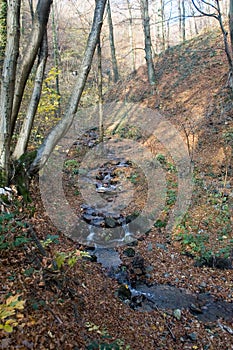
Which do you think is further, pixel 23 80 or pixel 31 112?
pixel 31 112

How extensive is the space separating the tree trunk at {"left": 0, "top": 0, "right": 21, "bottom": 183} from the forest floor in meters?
1.06

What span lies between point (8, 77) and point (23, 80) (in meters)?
0.77

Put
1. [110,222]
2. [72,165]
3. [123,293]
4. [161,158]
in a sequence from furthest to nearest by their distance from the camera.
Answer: [72,165] < [161,158] < [110,222] < [123,293]

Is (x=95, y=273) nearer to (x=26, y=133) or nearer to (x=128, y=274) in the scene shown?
(x=128, y=274)

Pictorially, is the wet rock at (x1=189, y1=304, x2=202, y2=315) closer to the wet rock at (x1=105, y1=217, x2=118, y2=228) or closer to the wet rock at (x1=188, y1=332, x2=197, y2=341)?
the wet rock at (x1=188, y1=332, x2=197, y2=341)

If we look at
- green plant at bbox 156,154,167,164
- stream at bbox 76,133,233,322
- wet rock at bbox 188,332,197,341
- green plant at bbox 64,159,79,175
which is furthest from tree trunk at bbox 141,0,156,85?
wet rock at bbox 188,332,197,341

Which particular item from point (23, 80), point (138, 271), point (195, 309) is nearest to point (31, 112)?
point (23, 80)

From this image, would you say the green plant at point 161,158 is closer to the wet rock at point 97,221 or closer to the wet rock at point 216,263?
the wet rock at point 97,221

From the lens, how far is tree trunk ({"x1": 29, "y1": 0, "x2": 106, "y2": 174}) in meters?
6.18

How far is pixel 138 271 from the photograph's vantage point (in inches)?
237

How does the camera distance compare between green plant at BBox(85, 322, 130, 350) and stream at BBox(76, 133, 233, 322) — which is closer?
green plant at BBox(85, 322, 130, 350)

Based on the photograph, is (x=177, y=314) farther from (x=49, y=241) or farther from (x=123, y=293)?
(x=49, y=241)

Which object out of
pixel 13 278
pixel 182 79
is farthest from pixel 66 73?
pixel 13 278

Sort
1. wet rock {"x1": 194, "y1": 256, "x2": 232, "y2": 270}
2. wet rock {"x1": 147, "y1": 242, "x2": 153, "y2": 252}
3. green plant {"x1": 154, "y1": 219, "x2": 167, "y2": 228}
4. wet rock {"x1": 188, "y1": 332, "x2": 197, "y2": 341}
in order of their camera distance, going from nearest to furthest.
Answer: wet rock {"x1": 188, "y1": 332, "x2": 197, "y2": 341}, wet rock {"x1": 194, "y1": 256, "x2": 232, "y2": 270}, wet rock {"x1": 147, "y1": 242, "x2": 153, "y2": 252}, green plant {"x1": 154, "y1": 219, "x2": 167, "y2": 228}
